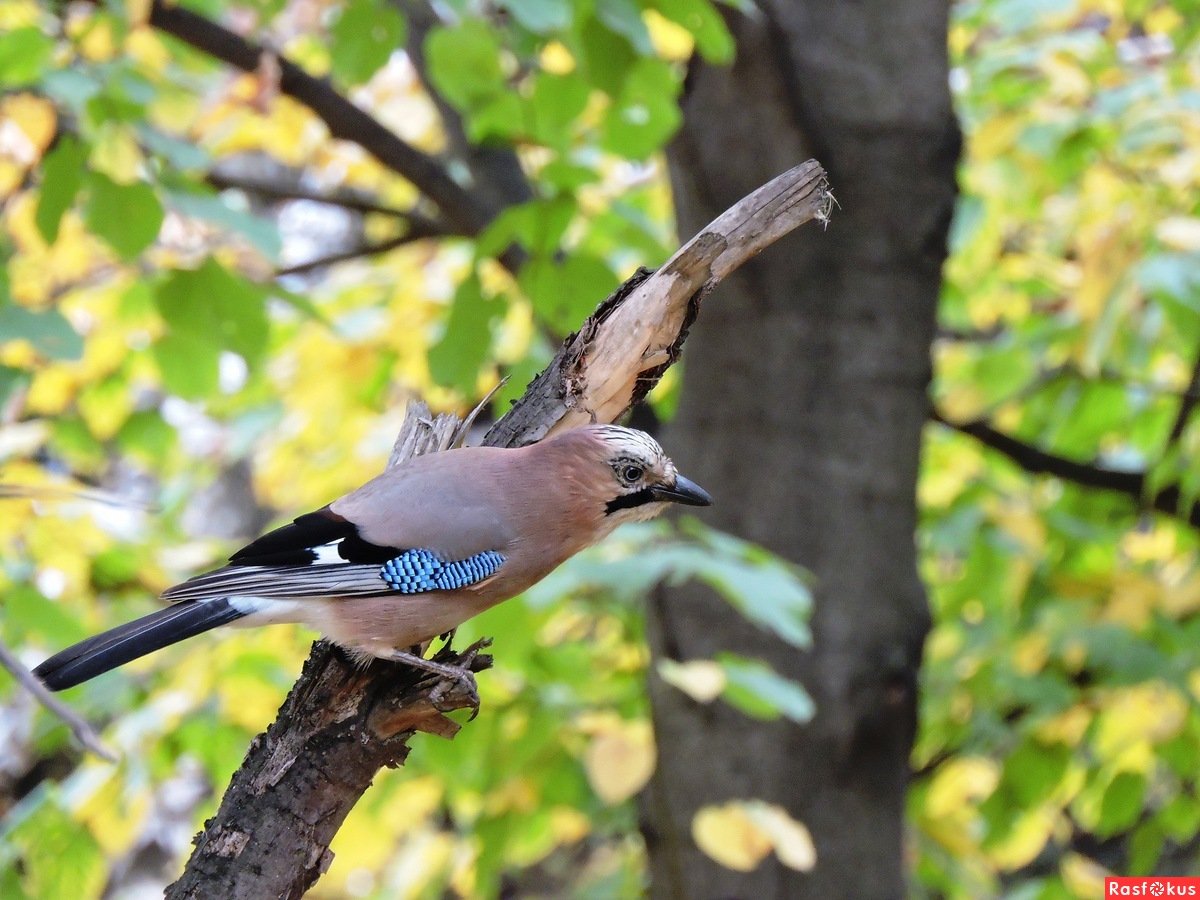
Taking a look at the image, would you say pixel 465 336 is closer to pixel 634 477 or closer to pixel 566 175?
pixel 566 175

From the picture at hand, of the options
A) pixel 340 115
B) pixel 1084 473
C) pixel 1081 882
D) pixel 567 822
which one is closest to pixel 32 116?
pixel 340 115

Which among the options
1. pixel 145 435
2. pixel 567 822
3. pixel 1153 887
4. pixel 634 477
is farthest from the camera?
pixel 145 435

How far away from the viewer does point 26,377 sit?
275 cm

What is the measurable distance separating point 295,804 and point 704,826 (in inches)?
45.5

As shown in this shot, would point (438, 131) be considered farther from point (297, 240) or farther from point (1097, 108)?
point (1097, 108)

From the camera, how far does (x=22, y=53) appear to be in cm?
285

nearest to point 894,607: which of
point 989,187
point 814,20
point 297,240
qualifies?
point 989,187

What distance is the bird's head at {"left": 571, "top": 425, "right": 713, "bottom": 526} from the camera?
2330mm

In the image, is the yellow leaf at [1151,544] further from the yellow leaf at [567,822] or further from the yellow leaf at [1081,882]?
the yellow leaf at [567,822]

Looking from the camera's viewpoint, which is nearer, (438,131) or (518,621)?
(518,621)

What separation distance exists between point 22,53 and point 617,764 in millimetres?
2099

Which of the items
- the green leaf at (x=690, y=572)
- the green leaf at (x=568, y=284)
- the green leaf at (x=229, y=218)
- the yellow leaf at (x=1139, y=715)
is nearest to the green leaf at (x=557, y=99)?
the green leaf at (x=568, y=284)

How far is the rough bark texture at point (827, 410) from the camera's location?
11.8 feet

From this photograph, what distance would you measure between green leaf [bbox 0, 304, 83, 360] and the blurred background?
0.01 m
